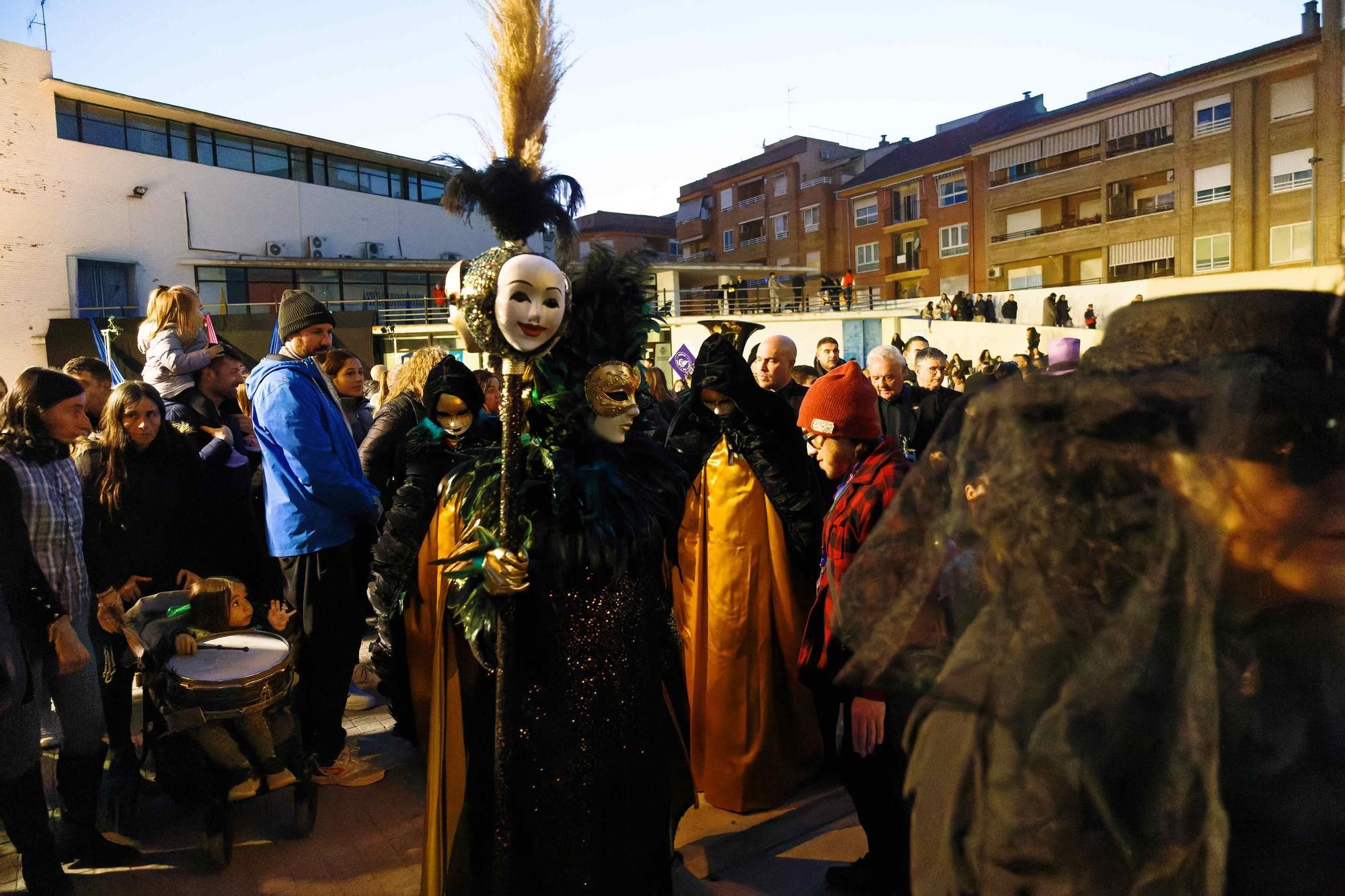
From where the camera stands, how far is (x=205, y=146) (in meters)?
30.6

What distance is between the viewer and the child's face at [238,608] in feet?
12.5

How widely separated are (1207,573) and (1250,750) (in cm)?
24

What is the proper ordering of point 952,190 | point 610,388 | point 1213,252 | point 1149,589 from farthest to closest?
point 952,190, point 1213,252, point 610,388, point 1149,589

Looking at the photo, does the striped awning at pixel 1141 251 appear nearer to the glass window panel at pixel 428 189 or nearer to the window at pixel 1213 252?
the window at pixel 1213 252

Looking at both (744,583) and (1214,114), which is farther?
(1214,114)

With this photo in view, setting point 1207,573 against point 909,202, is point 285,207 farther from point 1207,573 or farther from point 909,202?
point 1207,573

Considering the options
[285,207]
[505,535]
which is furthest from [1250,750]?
[285,207]

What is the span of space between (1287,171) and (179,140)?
36.0 meters

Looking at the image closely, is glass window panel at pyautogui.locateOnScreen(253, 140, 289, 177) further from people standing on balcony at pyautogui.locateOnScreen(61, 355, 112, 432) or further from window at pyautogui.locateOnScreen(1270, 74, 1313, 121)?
window at pyautogui.locateOnScreen(1270, 74, 1313, 121)

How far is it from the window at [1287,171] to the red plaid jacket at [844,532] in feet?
99.3

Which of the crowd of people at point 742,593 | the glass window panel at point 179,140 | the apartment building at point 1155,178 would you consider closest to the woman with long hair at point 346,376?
the crowd of people at point 742,593

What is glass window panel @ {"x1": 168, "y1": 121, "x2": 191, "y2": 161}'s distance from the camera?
2975 cm

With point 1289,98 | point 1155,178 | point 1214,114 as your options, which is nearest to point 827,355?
point 1289,98

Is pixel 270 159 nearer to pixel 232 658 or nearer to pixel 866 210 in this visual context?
pixel 866 210
